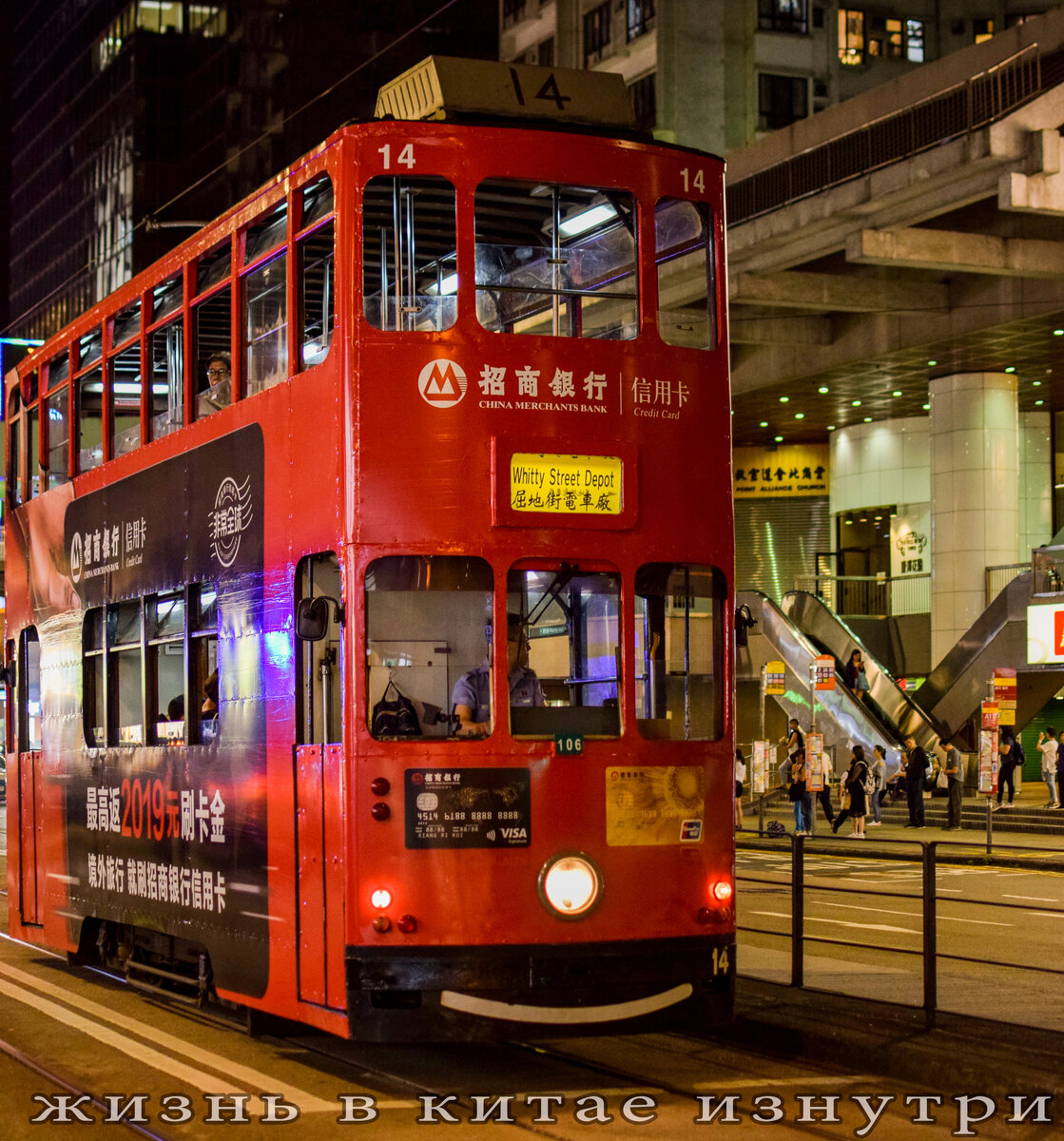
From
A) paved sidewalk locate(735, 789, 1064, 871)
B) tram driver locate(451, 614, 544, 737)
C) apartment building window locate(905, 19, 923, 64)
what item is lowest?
paved sidewalk locate(735, 789, 1064, 871)

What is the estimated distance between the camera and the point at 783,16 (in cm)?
4594

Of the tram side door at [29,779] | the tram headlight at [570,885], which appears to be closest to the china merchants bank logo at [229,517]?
the tram headlight at [570,885]

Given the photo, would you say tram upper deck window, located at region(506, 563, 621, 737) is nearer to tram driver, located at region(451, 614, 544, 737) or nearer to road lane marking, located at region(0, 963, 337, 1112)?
tram driver, located at region(451, 614, 544, 737)

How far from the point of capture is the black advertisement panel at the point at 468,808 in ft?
27.5

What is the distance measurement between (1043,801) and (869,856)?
9.55 metres

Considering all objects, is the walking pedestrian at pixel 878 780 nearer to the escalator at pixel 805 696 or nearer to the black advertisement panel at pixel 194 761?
the escalator at pixel 805 696

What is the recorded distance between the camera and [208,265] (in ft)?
34.2

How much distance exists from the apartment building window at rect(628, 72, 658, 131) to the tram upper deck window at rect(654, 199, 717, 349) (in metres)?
37.2

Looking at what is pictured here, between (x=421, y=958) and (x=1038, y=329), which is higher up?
(x=1038, y=329)

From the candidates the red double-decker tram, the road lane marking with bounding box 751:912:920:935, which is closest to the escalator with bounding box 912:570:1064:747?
the road lane marking with bounding box 751:912:920:935

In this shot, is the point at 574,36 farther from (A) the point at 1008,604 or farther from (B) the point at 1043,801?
(B) the point at 1043,801

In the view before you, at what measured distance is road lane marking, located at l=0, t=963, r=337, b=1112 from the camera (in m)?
8.66

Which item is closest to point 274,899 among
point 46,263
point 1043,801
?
point 1043,801

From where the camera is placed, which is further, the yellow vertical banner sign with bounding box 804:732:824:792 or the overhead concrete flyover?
the overhead concrete flyover
